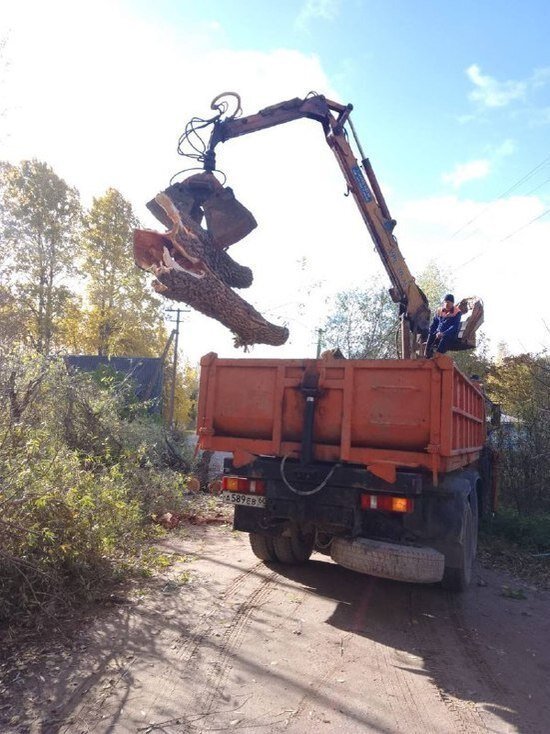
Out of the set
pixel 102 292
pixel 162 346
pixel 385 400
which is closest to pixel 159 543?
pixel 385 400

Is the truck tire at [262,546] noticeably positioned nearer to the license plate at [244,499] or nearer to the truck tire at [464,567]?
the license plate at [244,499]

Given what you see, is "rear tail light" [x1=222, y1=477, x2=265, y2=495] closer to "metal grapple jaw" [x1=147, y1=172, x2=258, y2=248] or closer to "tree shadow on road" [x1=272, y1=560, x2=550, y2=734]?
"tree shadow on road" [x1=272, y1=560, x2=550, y2=734]

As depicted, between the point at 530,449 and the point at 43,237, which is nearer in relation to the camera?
the point at 530,449

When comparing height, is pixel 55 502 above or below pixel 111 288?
below

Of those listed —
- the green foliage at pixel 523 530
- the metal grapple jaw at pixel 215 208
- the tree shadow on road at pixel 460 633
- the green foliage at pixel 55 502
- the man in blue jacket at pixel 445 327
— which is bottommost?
the tree shadow on road at pixel 460 633

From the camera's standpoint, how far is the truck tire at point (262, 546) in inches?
250

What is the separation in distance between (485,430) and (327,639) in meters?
5.81

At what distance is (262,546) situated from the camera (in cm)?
637

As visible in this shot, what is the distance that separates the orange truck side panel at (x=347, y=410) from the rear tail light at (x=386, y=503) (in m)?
0.28

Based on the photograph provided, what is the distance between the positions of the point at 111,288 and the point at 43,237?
13.1 ft

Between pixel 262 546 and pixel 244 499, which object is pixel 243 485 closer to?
pixel 244 499

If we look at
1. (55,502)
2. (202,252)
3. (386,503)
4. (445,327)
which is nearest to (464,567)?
(386,503)

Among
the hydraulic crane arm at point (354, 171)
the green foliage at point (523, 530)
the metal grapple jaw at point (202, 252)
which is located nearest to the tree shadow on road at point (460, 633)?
the green foliage at point (523, 530)

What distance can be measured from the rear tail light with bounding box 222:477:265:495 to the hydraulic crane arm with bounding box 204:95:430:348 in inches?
147
